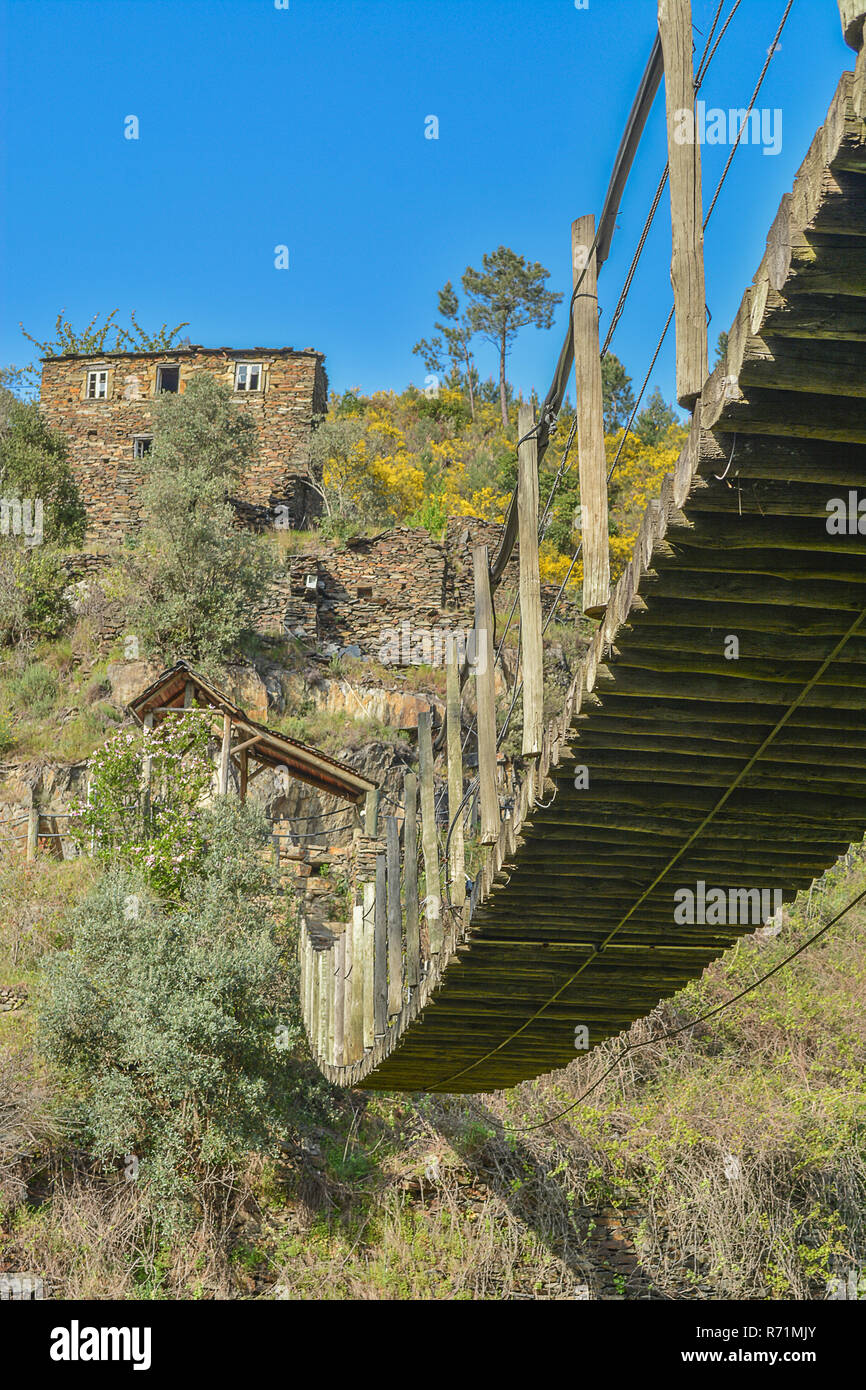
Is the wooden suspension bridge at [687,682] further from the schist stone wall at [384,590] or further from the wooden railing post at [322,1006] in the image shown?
the schist stone wall at [384,590]

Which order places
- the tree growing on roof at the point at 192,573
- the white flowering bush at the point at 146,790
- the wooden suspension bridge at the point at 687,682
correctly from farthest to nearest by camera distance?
the tree growing on roof at the point at 192,573 < the white flowering bush at the point at 146,790 < the wooden suspension bridge at the point at 687,682

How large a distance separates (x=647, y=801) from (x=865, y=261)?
6.96 feet

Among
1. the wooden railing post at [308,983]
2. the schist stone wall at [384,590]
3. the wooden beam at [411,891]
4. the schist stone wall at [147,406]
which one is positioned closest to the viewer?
the wooden beam at [411,891]

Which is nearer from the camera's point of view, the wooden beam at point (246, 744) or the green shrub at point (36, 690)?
the wooden beam at point (246, 744)

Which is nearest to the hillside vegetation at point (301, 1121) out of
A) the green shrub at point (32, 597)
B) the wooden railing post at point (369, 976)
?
the wooden railing post at point (369, 976)

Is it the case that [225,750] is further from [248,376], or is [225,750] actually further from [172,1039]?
[248,376]

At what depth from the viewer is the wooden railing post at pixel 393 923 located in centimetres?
641

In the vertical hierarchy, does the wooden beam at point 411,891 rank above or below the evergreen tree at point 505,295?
below

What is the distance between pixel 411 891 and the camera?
6.44 metres

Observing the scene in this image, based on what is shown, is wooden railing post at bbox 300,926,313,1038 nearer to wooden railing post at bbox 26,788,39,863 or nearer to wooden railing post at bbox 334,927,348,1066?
wooden railing post at bbox 334,927,348,1066

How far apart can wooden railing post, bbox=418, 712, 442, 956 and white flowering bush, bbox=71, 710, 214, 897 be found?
695 centimetres

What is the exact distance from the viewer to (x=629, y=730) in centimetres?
383

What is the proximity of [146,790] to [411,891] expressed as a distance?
8283 mm

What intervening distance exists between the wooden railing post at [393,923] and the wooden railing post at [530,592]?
2.44 meters
